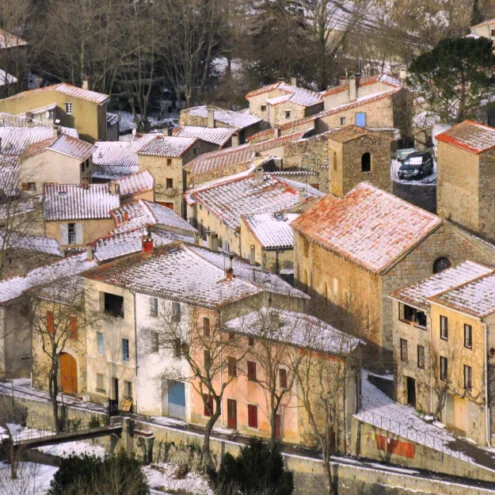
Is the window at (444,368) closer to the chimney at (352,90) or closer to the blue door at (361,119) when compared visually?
the blue door at (361,119)

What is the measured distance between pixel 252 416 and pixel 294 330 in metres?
3.80

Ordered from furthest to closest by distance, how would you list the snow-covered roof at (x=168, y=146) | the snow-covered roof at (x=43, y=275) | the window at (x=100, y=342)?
1. the snow-covered roof at (x=168, y=146)
2. the snow-covered roof at (x=43, y=275)
3. the window at (x=100, y=342)

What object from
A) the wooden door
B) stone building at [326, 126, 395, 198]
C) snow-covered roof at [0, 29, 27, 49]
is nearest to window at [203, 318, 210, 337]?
the wooden door

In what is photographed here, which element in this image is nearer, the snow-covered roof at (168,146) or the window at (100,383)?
the window at (100,383)

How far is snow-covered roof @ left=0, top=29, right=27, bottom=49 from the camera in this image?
129 m

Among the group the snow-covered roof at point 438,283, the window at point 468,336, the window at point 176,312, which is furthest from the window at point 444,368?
the window at point 176,312

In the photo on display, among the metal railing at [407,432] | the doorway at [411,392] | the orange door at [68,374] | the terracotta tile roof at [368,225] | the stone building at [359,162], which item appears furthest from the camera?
the stone building at [359,162]

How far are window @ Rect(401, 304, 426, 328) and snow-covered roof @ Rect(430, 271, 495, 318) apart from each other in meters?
1.66

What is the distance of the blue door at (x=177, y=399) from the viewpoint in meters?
70.6

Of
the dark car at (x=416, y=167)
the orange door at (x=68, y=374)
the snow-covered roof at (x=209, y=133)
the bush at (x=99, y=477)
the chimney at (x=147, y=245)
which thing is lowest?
the orange door at (x=68, y=374)

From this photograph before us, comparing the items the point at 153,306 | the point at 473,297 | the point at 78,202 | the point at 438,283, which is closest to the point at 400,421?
the point at 473,297

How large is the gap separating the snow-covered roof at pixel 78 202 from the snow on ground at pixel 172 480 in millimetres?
24700

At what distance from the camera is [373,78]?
111m

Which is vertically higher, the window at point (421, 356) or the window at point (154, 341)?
the window at point (421, 356)
